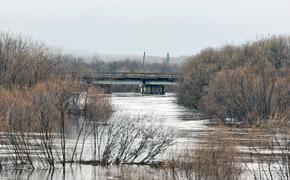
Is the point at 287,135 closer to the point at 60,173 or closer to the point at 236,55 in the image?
the point at 60,173

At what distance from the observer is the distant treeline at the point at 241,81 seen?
50.2 meters

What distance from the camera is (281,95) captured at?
50562 millimetres

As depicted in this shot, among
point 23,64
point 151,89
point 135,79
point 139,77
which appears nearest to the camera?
point 23,64

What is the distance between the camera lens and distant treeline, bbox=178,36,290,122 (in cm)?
5025

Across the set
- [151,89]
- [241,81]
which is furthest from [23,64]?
[151,89]

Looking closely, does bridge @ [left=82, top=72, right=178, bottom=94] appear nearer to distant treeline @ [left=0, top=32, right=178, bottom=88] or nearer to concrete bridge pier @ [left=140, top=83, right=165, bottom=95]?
concrete bridge pier @ [left=140, top=83, right=165, bottom=95]

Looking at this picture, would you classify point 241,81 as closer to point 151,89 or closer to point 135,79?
point 135,79

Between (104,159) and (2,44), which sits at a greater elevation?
(2,44)

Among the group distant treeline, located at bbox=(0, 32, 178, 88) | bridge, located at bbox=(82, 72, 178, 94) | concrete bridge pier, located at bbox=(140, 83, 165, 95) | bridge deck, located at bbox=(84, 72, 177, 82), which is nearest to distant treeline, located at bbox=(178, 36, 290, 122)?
distant treeline, located at bbox=(0, 32, 178, 88)

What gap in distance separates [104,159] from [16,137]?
365 cm

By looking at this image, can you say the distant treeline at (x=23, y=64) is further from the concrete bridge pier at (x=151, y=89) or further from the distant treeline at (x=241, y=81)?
the concrete bridge pier at (x=151, y=89)

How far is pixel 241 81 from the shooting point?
52.1m

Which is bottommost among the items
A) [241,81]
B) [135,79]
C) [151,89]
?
[151,89]

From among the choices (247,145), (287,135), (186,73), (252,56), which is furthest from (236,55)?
(287,135)
